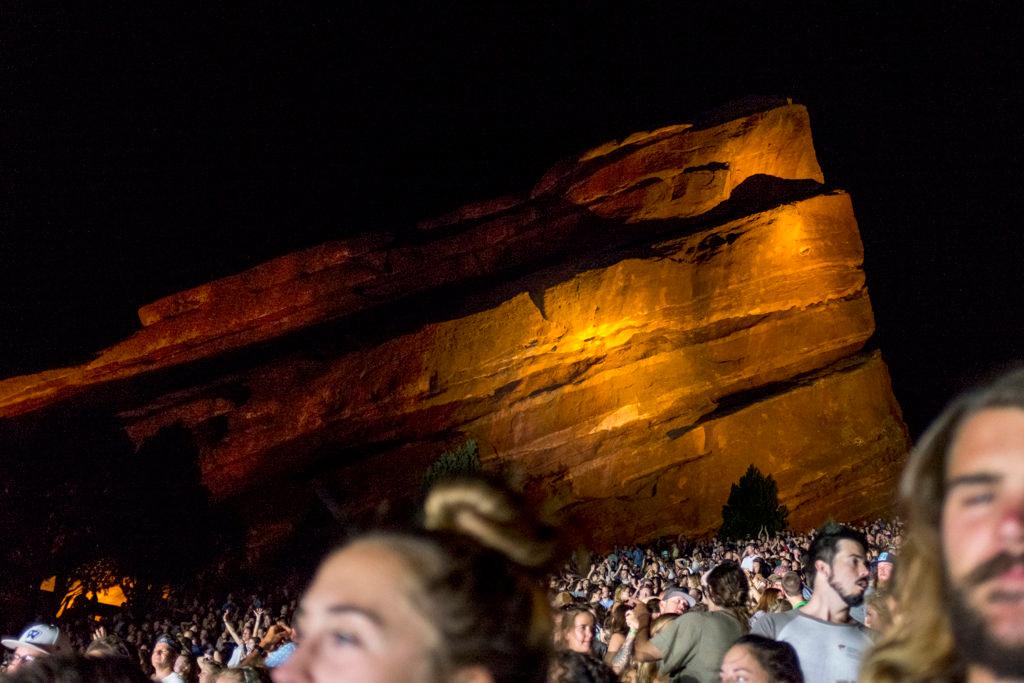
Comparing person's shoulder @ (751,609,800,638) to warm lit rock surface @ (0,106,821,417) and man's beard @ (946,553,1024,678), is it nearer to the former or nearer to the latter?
man's beard @ (946,553,1024,678)

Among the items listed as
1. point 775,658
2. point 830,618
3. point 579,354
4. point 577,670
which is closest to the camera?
point 775,658

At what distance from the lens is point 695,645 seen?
4.45 m

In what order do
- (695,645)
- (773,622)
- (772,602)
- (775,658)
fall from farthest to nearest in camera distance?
(772,602)
(695,645)
(773,622)
(775,658)

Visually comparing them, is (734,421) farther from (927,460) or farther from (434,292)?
(927,460)

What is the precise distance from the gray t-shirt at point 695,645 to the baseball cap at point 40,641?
9.58ft

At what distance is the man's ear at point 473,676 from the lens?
1.57 metres

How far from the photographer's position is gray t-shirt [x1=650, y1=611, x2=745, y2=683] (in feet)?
14.4

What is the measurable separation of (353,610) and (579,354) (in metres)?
32.5

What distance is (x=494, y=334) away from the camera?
1314 inches

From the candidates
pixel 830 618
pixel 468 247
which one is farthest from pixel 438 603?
pixel 468 247

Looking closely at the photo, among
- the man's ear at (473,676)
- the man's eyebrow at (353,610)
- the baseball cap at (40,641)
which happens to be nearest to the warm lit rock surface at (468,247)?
the baseball cap at (40,641)

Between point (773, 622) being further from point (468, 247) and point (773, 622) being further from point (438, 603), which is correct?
point (468, 247)

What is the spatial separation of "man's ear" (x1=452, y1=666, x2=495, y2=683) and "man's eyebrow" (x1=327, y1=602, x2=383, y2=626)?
17 centimetres

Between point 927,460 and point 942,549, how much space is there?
0.17 metres
